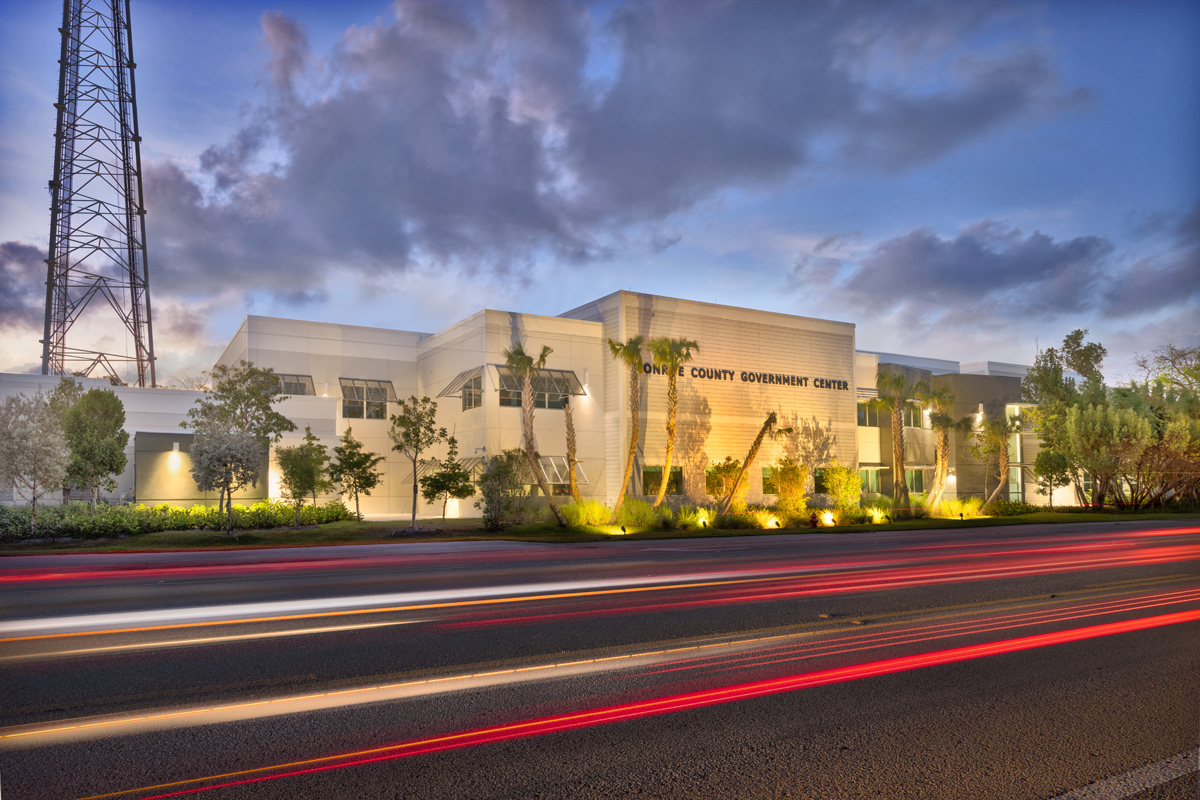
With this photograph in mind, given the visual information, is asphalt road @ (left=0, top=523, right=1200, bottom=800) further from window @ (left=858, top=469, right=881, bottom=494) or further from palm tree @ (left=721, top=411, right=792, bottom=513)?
window @ (left=858, top=469, right=881, bottom=494)

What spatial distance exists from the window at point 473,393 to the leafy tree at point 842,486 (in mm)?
19036

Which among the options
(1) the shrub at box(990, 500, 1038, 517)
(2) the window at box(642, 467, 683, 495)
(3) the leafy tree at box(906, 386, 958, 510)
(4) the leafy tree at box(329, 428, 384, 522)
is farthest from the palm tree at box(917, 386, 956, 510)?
(4) the leafy tree at box(329, 428, 384, 522)

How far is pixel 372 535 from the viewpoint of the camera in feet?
90.3

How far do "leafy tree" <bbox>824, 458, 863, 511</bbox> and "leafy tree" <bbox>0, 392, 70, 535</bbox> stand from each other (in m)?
33.2

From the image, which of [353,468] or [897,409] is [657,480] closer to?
[353,468]

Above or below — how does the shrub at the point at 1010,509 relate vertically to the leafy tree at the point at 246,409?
below

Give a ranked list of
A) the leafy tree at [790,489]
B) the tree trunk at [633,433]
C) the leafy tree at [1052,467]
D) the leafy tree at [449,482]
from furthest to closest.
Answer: the leafy tree at [1052,467] → the leafy tree at [790,489] → the tree trunk at [633,433] → the leafy tree at [449,482]

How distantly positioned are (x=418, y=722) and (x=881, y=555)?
54.0 ft

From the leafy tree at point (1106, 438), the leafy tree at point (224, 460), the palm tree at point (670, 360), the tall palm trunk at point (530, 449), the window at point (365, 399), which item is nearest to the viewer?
the leafy tree at point (224, 460)

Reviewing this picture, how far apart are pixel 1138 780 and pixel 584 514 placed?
2781 cm

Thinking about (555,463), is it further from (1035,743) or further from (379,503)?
(1035,743)

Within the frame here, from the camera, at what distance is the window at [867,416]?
48.8 m

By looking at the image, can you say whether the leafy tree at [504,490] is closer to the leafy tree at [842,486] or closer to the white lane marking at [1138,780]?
the leafy tree at [842,486]

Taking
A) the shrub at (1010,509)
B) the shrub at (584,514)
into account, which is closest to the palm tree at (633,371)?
the shrub at (584,514)
